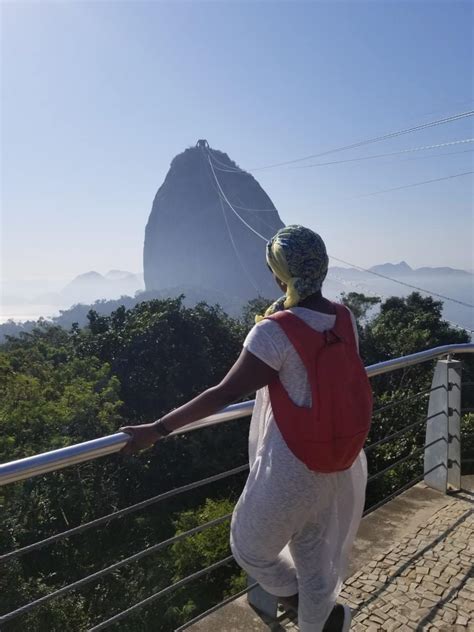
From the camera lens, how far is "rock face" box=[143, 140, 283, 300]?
133 metres

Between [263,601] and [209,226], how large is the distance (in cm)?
13711

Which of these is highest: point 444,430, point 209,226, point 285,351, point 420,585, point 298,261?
point 209,226

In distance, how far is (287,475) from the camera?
127cm

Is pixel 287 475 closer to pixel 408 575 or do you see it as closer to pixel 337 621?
pixel 337 621

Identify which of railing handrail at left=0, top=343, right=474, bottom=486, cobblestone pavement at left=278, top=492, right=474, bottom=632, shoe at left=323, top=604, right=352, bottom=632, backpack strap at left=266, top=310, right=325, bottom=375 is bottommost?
cobblestone pavement at left=278, top=492, right=474, bottom=632

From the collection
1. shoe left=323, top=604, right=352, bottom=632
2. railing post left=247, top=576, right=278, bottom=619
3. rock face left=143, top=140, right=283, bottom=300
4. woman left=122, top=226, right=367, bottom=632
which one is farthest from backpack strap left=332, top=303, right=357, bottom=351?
rock face left=143, top=140, right=283, bottom=300

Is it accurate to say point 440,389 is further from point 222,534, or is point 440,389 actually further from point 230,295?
point 230,295

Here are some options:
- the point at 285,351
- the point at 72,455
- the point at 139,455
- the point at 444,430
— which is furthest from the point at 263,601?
the point at 139,455

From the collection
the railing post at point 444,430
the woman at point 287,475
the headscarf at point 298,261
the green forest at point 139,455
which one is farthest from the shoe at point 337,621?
the green forest at point 139,455

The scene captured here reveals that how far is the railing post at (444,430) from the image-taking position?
2727 millimetres

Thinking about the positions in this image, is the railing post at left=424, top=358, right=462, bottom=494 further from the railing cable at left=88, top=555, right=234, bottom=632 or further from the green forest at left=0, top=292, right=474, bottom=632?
the green forest at left=0, top=292, right=474, bottom=632

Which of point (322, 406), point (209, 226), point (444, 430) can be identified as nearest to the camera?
point (322, 406)

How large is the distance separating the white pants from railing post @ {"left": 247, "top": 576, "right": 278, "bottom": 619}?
0.41 meters

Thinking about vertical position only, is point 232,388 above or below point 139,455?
above
